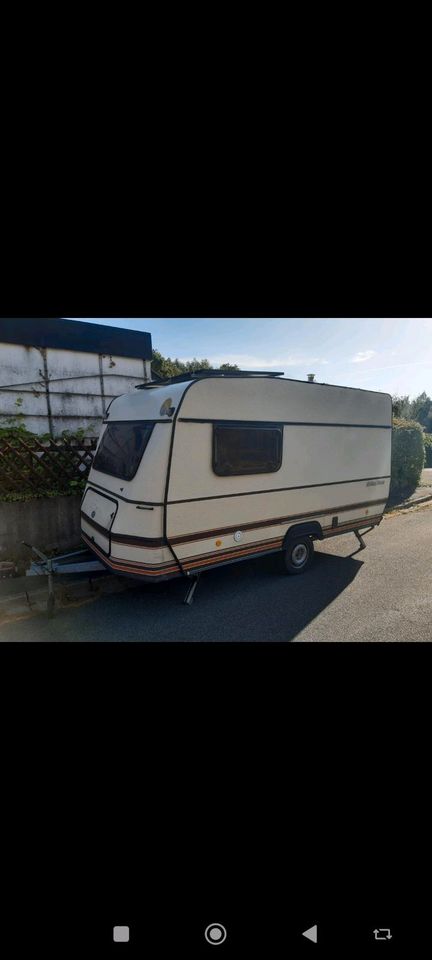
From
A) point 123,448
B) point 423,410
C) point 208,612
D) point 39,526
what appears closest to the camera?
point 208,612

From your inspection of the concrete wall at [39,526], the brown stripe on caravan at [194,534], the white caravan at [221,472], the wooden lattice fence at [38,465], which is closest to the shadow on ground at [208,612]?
the white caravan at [221,472]

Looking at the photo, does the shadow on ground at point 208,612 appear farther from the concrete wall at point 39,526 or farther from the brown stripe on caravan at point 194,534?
the concrete wall at point 39,526

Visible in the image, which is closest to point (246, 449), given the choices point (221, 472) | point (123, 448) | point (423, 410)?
point (221, 472)

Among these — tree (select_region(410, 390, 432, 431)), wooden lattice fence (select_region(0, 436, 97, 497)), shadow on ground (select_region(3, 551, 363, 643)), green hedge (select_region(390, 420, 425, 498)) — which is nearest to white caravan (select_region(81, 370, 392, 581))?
shadow on ground (select_region(3, 551, 363, 643))

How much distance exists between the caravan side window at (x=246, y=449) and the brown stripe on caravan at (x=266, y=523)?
24.4 inches

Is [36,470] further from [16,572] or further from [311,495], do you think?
[311,495]

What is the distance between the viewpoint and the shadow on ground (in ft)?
11.0

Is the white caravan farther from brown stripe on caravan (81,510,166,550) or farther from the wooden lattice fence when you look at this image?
the wooden lattice fence

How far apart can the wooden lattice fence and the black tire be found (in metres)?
3.37

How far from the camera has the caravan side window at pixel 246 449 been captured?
374 cm

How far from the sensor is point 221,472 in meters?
3.76

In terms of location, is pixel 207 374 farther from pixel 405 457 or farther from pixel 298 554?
pixel 405 457

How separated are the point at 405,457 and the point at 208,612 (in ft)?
27.8
